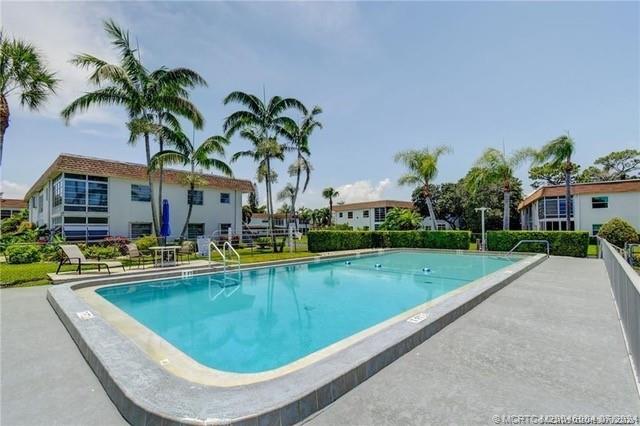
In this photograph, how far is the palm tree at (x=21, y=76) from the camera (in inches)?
384

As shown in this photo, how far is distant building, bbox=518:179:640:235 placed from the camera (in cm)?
2433

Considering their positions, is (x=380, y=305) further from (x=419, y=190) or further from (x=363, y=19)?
(x=419, y=190)

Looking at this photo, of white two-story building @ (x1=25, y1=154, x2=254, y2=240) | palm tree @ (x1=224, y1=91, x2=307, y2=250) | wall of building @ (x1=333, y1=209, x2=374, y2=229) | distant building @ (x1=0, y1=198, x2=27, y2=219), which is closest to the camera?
white two-story building @ (x1=25, y1=154, x2=254, y2=240)

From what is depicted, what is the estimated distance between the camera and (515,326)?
4.91 m

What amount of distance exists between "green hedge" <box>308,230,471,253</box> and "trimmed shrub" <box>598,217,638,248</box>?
727cm

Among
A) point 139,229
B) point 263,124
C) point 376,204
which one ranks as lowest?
point 139,229

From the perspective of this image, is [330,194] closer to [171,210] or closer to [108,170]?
[171,210]

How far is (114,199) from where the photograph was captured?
769 inches

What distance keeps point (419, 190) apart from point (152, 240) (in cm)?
3139

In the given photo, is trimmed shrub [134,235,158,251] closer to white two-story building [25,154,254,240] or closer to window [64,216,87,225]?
white two-story building [25,154,254,240]

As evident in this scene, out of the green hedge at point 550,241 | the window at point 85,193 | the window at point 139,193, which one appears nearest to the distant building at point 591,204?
the green hedge at point 550,241

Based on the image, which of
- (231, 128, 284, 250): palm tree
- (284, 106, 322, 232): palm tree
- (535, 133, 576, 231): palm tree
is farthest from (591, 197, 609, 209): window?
(231, 128, 284, 250): palm tree

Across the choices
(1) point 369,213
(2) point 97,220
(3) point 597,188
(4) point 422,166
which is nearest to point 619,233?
(3) point 597,188

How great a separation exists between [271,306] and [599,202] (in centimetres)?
3017
